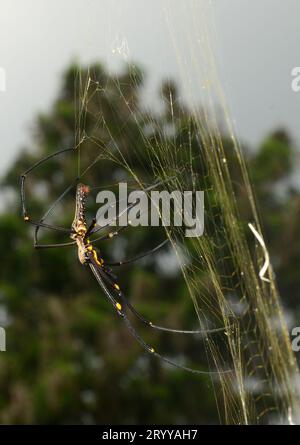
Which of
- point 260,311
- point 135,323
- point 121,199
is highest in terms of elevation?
point 135,323

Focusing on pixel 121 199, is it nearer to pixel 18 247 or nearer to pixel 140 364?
pixel 140 364

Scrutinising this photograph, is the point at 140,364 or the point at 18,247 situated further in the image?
the point at 18,247

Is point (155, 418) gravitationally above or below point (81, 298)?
below
